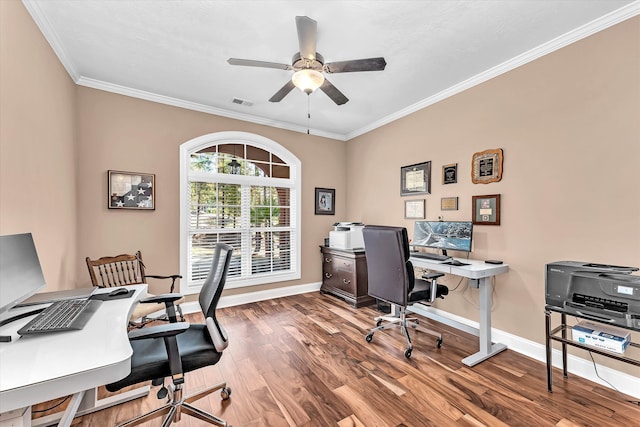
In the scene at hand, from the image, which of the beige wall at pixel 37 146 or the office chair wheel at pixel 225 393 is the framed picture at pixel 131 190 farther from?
the office chair wheel at pixel 225 393

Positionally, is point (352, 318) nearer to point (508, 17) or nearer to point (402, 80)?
point (402, 80)

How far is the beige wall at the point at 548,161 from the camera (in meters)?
2.08

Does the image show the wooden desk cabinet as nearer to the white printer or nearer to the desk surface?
the white printer

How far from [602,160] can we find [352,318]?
2.86 meters

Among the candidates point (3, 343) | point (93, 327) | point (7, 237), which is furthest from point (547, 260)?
point (7, 237)

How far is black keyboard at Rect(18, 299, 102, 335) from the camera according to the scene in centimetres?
119

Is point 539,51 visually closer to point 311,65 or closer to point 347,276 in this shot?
point 311,65

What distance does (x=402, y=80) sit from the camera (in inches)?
121

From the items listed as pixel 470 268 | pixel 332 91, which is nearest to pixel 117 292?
pixel 332 91

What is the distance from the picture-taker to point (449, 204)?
330 centimetres

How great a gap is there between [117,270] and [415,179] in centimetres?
378

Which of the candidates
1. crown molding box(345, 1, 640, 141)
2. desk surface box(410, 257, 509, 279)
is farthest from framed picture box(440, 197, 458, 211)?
crown molding box(345, 1, 640, 141)

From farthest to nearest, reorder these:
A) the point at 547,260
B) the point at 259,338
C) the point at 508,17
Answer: the point at 259,338 < the point at 547,260 < the point at 508,17

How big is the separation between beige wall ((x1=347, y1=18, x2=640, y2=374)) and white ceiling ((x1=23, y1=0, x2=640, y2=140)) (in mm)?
234
